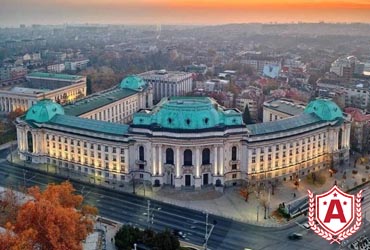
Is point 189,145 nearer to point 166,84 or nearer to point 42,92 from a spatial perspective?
point 42,92

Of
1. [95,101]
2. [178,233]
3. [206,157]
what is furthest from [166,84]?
[178,233]

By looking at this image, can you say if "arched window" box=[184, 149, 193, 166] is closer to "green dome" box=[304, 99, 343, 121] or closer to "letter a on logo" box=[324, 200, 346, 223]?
"green dome" box=[304, 99, 343, 121]

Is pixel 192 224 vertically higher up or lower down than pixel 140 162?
lower down

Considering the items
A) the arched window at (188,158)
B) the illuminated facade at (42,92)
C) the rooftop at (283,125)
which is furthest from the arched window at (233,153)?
the illuminated facade at (42,92)

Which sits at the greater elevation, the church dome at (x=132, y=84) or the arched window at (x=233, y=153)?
the church dome at (x=132, y=84)

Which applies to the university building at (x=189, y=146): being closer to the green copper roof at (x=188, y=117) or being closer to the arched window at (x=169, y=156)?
the green copper roof at (x=188, y=117)

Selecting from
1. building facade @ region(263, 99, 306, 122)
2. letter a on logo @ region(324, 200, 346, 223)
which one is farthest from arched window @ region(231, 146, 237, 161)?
letter a on logo @ region(324, 200, 346, 223)
